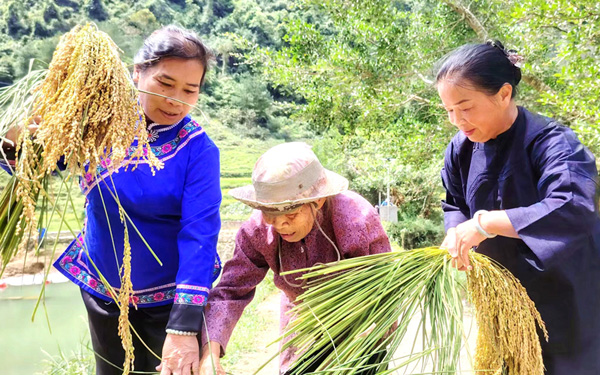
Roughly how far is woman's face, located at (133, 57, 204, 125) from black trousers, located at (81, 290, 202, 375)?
1.82 feet

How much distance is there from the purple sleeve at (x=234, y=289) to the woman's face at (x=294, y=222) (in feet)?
0.39

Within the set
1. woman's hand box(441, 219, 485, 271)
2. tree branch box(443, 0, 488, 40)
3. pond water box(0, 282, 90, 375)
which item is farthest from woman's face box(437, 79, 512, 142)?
pond water box(0, 282, 90, 375)

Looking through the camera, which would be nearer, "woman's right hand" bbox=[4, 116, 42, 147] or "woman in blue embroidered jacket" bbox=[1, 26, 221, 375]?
"woman's right hand" bbox=[4, 116, 42, 147]

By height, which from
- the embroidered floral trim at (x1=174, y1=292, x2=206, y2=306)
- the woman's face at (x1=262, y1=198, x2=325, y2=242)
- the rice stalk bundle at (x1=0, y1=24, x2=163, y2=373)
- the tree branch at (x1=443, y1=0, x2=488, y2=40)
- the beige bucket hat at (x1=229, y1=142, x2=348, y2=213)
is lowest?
the embroidered floral trim at (x1=174, y1=292, x2=206, y2=306)

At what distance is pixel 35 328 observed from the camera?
9195 mm

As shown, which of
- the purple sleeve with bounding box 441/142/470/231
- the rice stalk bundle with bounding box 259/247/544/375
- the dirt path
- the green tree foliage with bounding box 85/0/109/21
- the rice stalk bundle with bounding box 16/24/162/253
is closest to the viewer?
the rice stalk bundle with bounding box 16/24/162/253

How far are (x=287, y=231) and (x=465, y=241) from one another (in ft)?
1.51

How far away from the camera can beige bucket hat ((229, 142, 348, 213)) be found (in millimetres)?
1356

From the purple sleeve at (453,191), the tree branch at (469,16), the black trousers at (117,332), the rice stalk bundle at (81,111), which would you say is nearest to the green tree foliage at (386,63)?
the tree branch at (469,16)

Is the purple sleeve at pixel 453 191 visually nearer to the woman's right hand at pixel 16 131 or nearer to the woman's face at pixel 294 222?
the woman's face at pixel 294 222

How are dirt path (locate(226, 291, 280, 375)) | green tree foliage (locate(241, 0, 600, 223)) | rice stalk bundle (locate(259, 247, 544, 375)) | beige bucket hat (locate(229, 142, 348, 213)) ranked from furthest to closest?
green tree foliage (locate(241, 0, 600, 223))
dirt path (locate(226, 291, 280, 375))
beige bucket hat (locate(229, 142, 348, 213))
rice stalk bundle (locate(259, 247, 544, 375))

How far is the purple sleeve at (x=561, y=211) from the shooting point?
1.28 m

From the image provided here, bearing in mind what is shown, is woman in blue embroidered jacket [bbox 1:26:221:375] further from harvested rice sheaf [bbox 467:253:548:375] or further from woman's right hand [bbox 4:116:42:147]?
harvested rice sheaf [bbox 467:253:548:375]

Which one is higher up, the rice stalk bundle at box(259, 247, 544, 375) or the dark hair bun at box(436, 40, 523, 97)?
the dark hair bun at box(436, 40, 523, 97)
